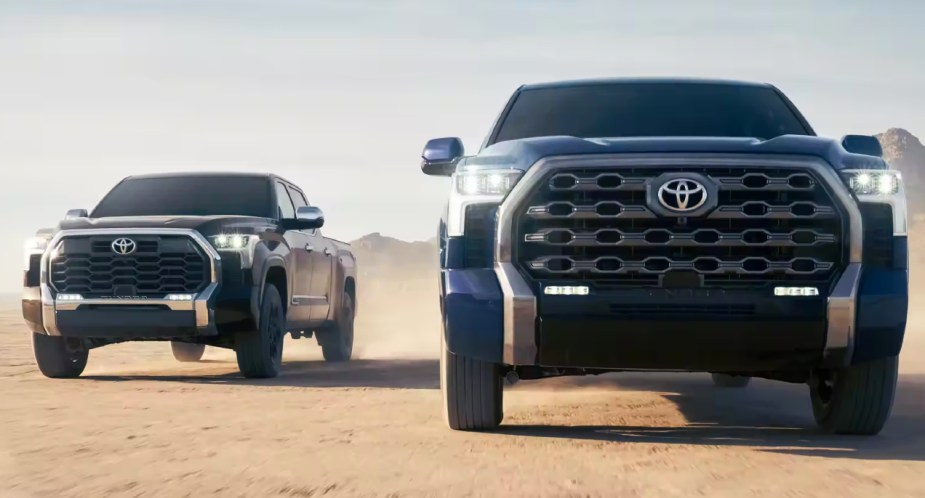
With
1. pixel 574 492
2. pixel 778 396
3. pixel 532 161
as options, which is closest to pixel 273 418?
pixel 532 161

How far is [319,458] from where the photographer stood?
5.71 metres

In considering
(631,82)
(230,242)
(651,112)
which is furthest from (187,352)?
(651,112)

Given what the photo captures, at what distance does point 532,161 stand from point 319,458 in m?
1.76

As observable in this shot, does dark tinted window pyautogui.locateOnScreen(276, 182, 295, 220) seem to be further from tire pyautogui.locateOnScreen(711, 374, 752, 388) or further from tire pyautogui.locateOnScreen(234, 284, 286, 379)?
tire pyautogui.locateOnScreen(711, 374, 752, 388)

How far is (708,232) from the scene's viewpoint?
5906 mm

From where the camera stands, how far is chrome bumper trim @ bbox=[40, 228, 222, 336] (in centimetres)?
1059

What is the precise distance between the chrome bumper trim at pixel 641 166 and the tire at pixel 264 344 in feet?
17.9

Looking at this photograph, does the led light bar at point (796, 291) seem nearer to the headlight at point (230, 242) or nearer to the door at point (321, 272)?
the headlight at point (230, 242)

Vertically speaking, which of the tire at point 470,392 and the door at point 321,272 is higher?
the tire at point 470,392

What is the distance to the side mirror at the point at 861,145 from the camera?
21.7 ft

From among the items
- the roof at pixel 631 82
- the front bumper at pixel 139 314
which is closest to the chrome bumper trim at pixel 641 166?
the roof at pixel 631 82

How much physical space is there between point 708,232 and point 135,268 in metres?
6.27

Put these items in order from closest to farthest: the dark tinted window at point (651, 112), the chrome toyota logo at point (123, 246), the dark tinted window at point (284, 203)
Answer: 1. the dark tinted window at point (651, 112)
2. the chrome toyota logo at point (123, 246)
3. the dark tinted window at point (284, 203)

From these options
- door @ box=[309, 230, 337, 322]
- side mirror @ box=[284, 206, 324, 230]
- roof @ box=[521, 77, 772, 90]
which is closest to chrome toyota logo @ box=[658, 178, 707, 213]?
roof @ box=[521, 77, 772, 90]
